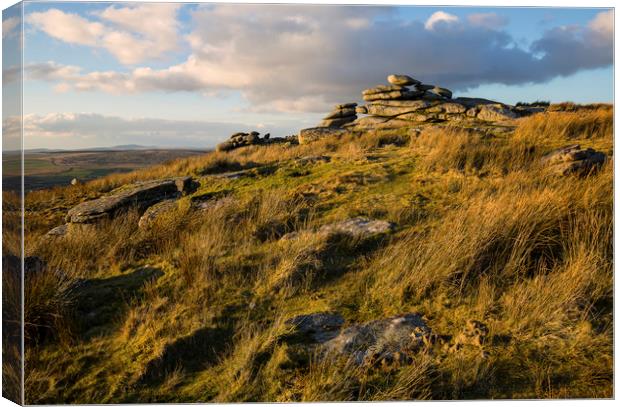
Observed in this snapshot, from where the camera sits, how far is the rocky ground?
3.42m

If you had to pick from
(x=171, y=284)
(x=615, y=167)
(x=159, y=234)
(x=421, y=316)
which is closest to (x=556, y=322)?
(x=421, y=316)

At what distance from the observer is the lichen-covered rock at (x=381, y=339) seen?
136 inches

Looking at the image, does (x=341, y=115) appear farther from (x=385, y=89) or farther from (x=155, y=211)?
(x=155, y=211)

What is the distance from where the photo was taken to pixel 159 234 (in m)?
6.00

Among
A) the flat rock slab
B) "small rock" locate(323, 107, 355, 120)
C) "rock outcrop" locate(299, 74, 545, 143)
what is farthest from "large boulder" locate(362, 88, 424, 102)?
the flat rock slab

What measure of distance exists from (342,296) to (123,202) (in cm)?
510

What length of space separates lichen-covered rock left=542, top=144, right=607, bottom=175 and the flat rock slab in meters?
7.06

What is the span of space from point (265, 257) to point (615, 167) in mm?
3975

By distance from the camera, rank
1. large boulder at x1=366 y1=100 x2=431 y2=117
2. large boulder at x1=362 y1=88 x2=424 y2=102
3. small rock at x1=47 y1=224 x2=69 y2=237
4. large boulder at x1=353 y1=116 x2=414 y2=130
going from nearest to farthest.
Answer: small rock at x1=47 y1=224 x2=69 y2=237 → large boulder at x1=353 y1=116 x2=414 y2=130 → large boulder at x1=366 y1=100 x2=431 y2=117 → large boulder at x1=362 y1=88 x2=424 y2=102

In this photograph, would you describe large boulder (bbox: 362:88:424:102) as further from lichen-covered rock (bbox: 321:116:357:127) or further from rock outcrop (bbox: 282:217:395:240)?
rock outcrop (bbox: 282:217:395:240)

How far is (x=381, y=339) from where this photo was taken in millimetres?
3576

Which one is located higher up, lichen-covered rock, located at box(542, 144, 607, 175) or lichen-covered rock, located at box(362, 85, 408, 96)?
lichen-covered rock, located at box(362, 85, 408, 96)

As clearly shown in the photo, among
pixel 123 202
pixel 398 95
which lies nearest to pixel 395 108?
pixel 398 95

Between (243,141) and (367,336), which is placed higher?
(243,141)
